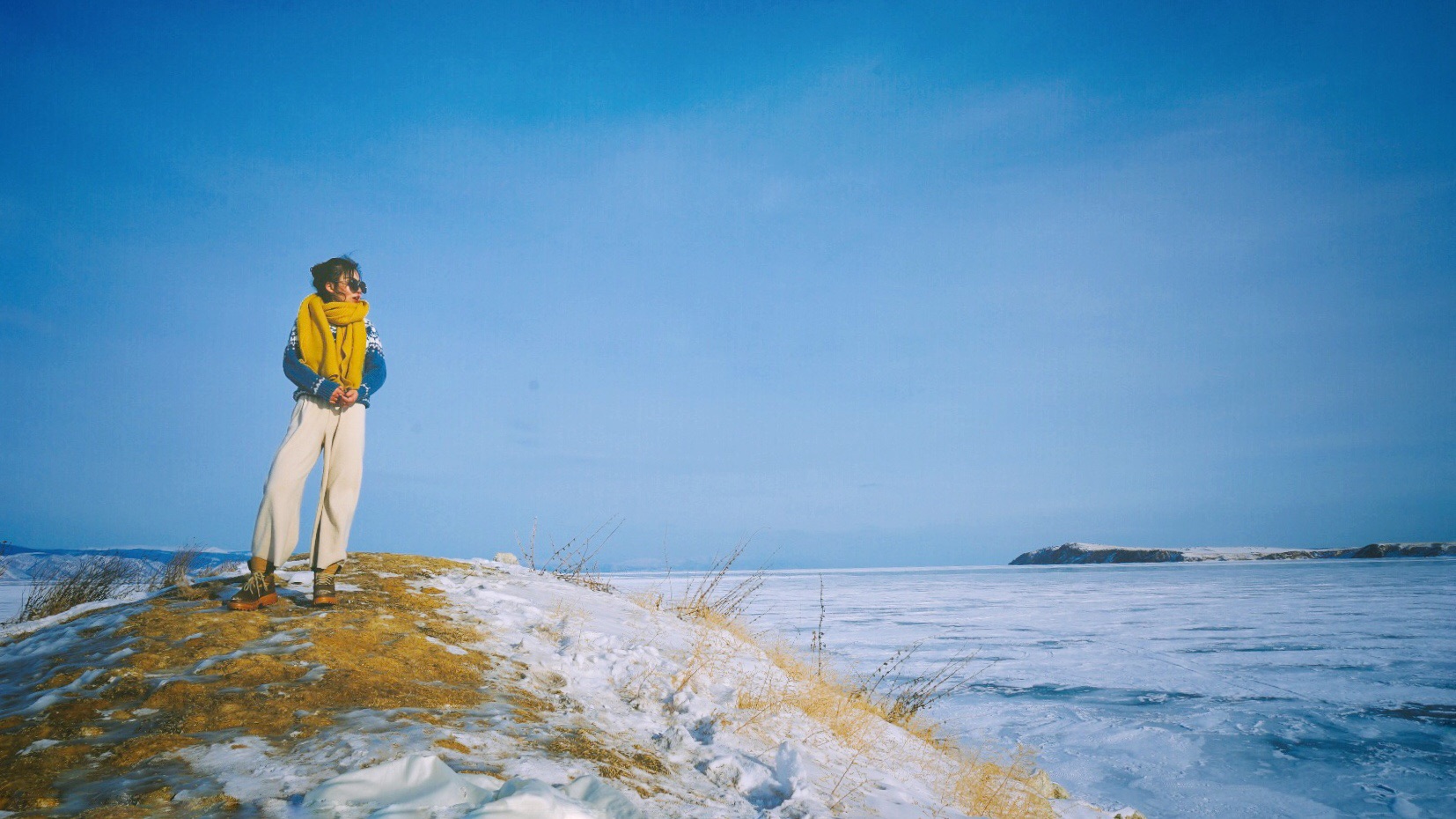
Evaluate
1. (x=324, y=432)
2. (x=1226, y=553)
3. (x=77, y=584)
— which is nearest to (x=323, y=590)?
(x=324, y=432)

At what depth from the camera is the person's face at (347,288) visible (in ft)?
14.1

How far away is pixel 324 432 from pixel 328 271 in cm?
99

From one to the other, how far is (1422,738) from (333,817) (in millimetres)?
8088

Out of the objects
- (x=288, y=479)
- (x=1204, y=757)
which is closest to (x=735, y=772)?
(x=288, y=479)

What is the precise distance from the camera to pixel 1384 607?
47.5 feet

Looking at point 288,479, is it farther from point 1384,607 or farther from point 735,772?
point 1384,607

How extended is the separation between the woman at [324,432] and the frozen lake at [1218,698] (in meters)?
5.44

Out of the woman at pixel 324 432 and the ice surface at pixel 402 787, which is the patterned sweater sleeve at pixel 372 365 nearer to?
the woman at pixel 324 432

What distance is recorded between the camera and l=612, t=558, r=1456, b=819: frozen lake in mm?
5035

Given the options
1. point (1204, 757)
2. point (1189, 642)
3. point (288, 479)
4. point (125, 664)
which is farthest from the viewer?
point (1189, 642)

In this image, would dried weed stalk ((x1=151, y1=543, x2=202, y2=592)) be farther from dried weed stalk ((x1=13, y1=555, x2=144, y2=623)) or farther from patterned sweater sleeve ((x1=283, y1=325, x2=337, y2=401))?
patterned sweater sleeve ((x1=283, y1=325, x2=337, y2=401))

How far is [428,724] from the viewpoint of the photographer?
260 centimetres

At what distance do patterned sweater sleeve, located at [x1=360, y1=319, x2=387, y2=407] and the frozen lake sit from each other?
18.5ft

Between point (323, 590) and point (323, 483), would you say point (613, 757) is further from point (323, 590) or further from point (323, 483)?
point (323, 483)
